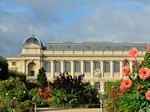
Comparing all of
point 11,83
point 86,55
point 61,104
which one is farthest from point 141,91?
point 86,55

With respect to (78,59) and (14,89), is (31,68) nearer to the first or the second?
(78,59)

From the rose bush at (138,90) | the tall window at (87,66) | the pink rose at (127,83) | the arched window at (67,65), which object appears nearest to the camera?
the rose bush at (138,90)

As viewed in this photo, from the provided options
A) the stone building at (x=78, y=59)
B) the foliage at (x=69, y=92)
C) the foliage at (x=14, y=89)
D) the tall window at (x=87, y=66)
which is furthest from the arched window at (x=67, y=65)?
the foliage at (x=69, y=92)

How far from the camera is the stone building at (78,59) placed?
313ft

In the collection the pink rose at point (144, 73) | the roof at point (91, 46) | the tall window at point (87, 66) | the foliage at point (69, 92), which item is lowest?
the foliage at point (69, 92)

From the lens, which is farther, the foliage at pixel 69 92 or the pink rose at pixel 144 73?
the foliage at pixel 69 92

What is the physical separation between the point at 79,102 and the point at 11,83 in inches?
267

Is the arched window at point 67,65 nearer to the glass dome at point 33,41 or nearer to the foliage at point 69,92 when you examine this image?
the glass dome at point 33,41

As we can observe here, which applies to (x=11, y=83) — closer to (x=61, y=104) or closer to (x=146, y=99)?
(x=61, y=104)

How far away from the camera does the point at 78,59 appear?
96.6m

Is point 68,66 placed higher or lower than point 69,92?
higher

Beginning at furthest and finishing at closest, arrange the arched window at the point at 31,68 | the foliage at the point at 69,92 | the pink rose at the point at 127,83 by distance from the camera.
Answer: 1. the arched window at the point at 31,68
2. the foliage at the point at 69,92
3. the pink rose at the point at 127,83

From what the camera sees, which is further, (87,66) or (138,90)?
(87,66)

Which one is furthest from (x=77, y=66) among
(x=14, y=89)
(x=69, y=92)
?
(x=69, y=92)
